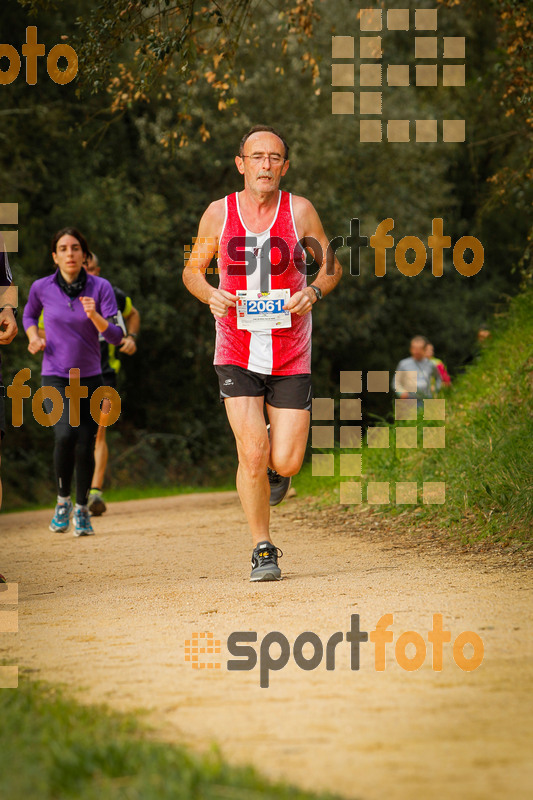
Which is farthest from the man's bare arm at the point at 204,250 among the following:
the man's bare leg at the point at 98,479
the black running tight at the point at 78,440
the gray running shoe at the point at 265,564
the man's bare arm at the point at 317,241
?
the man's bare leg at the point at 98,479

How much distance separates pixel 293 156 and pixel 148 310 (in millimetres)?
4621

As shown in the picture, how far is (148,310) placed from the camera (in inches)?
908

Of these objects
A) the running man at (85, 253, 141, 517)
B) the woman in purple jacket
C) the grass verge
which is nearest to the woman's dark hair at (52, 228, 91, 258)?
the woman in purple jacket

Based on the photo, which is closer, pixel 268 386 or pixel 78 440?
pixel 268 386

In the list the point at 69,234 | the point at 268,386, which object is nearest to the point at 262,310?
the point at 268,386

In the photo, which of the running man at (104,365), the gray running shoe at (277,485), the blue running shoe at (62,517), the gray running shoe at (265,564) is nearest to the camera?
the gray running shoe at (265,564)

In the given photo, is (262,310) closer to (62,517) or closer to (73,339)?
(73,339)

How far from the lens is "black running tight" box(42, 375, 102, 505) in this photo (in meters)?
8.80

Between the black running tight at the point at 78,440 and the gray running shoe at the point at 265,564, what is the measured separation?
3.28 m

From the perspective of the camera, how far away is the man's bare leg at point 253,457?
6035 mm

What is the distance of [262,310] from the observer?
19.6 ft

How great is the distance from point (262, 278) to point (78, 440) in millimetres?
3468

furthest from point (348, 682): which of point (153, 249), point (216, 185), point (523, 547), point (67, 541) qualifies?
point (216, 185)

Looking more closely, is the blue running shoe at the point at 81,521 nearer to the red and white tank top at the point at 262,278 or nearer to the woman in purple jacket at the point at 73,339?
the woman in purple jacket at the point at 73,339
